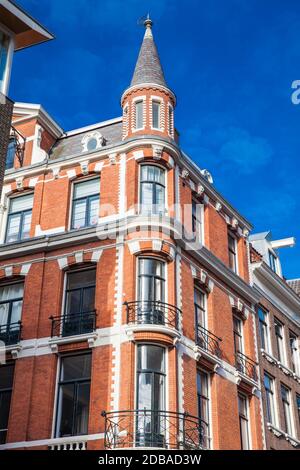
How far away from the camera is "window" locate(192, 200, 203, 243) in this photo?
34.0 meters

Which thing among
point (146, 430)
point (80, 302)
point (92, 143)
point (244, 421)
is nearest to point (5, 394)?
point (80, 302)

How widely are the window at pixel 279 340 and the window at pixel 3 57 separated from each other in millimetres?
20655

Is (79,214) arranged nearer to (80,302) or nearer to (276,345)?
(80,302)

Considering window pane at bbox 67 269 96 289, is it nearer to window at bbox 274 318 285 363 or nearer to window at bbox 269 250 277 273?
window at bbox 274 318 285 363

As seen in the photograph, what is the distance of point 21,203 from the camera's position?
34.8m

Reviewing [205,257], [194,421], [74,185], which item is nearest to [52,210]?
[74,185]

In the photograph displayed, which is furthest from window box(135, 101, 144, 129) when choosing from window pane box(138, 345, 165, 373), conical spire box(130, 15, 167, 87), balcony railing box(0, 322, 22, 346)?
window pane box(138, 345, 165, 373)

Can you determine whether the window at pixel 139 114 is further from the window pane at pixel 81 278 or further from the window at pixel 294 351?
the window at pixel 294 351

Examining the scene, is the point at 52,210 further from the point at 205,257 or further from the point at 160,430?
the point at 160,430

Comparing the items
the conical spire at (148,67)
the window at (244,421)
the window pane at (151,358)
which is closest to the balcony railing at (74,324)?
the window pane at (151,358)

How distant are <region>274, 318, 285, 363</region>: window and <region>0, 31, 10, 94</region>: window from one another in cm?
2066

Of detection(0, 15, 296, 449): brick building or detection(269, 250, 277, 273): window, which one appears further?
detection(269, 250, 277, 273): window

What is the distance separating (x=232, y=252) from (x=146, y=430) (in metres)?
12.9
